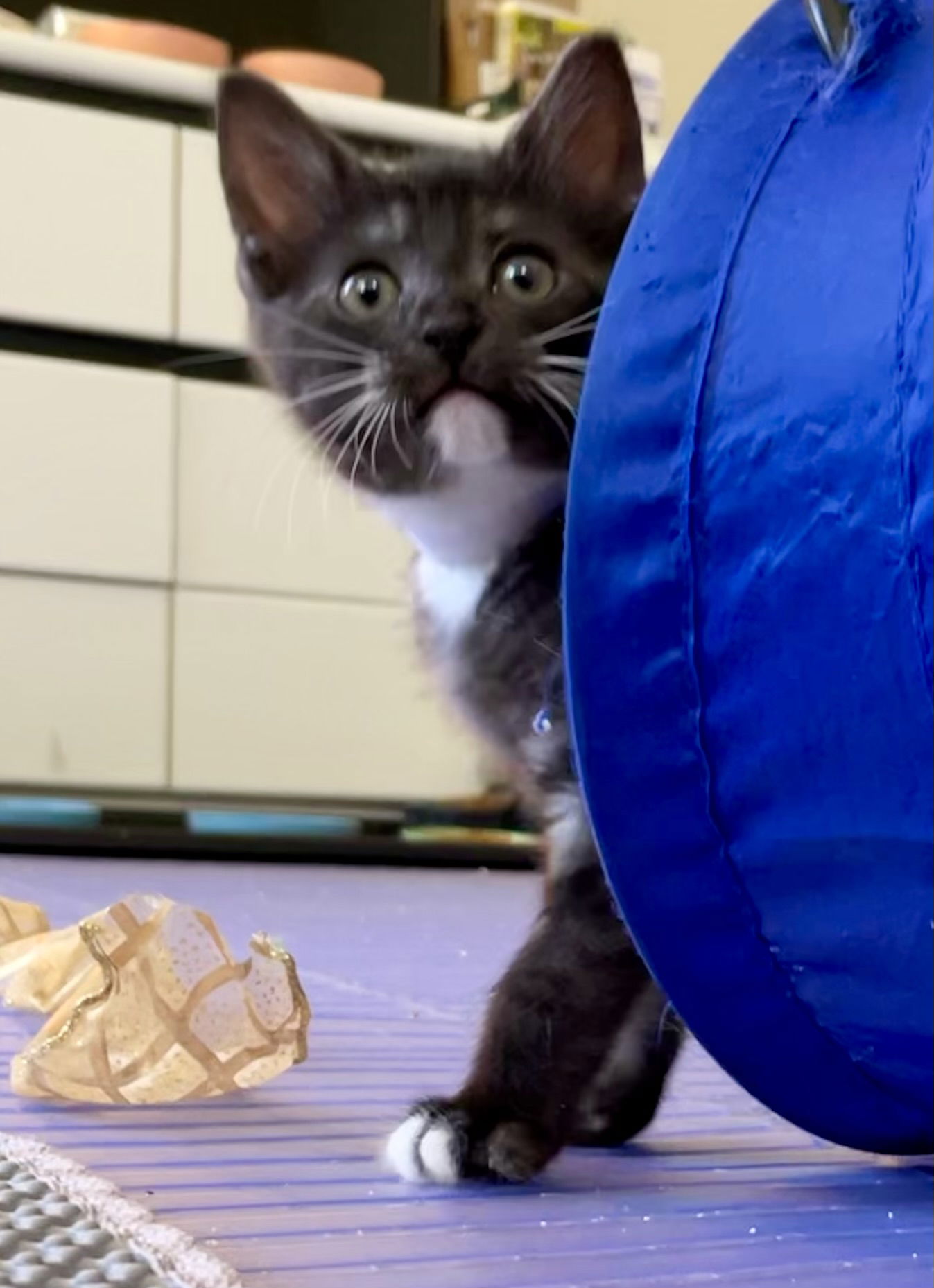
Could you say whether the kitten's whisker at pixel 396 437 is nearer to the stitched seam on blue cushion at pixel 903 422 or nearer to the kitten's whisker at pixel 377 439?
the kitten's whisker at pixel 377 439

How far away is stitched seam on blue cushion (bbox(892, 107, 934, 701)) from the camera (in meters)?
0.59

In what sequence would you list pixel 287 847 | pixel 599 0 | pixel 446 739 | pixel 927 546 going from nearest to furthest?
pixel 927 546 → pixel 287 847 → pixel 446 739 → pixel 599 0

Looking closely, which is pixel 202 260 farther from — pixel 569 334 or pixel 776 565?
pixel 776 565

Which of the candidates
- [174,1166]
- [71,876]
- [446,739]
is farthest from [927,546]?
[446,739]

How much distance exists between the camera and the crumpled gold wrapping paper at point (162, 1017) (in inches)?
35.2

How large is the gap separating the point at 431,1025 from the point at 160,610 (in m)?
1.73

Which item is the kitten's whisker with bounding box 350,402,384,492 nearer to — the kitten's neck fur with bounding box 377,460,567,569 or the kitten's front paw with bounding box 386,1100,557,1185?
the kitten's neck fur with bounding box 377,460,567,569

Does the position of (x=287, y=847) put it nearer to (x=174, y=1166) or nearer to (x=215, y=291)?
(x=215, y=291)

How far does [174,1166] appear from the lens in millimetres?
776

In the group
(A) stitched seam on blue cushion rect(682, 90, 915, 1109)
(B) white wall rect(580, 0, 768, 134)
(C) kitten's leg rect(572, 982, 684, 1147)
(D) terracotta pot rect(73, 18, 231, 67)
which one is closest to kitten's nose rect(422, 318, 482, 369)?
(A) stitched seam on blue cushion rect(682, 90, 915, 1109)

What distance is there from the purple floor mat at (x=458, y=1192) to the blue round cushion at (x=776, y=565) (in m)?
0.07

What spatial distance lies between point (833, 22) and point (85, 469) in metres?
2.21

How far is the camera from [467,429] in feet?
3.22

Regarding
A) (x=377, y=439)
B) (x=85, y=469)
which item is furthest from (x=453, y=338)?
(x=85, y=469)
